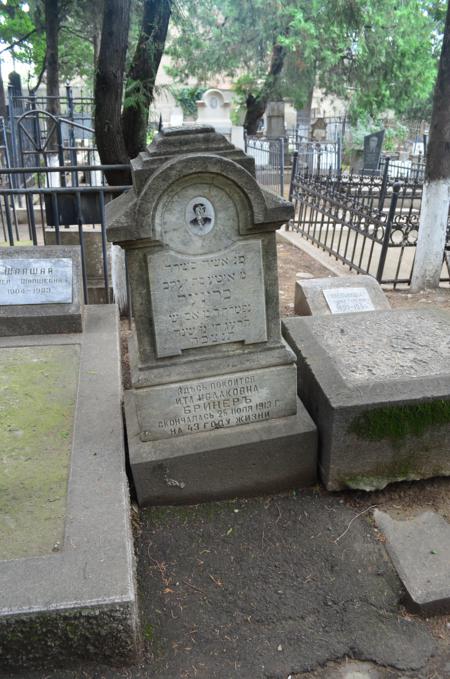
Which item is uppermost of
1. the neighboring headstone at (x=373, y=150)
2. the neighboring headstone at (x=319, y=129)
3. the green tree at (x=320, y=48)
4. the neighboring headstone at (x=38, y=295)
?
the green tree at (x=320, y=48)

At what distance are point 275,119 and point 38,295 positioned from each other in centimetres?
1891

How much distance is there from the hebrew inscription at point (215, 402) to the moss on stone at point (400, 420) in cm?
44

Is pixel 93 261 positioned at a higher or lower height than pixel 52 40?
lower

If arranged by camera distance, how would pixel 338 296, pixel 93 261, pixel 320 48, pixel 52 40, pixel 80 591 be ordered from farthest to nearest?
pixel 320 48, pixel 52 40, pixel 93 261, pixel 338 296, pixel 80 591

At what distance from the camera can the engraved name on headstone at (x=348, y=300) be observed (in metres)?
4.99

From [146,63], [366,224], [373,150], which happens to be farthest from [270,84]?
[146,63]

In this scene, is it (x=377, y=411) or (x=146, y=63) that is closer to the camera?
(x=377, y=411)

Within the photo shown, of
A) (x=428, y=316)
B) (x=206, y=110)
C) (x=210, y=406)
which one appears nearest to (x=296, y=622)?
(x=210, y=406)

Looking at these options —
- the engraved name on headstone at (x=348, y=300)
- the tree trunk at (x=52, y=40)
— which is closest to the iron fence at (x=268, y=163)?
the tree trunk at (x=52, y=40)

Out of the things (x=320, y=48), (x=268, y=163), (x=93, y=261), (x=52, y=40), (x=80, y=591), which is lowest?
(x=80, y=591)

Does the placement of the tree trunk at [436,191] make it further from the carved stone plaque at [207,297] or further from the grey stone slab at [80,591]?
the grey stone slab at [80,591]

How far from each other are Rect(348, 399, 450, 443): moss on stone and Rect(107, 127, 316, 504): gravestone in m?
0.30

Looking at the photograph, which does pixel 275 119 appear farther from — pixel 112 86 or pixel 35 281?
pixel 35 281

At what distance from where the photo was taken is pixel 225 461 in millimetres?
3027
